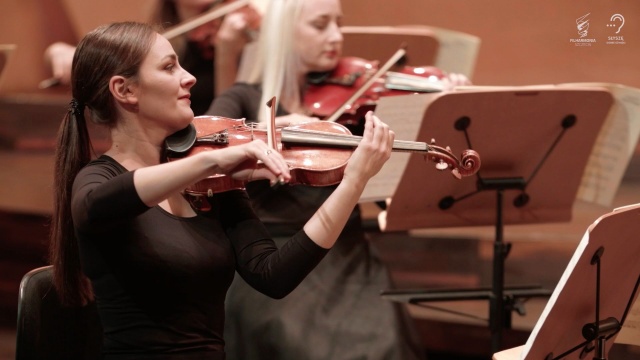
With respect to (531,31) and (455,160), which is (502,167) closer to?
(455,160)

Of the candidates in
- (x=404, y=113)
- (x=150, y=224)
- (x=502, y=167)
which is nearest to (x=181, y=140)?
(x=150, y=224)

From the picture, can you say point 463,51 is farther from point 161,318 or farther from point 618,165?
point 161,318

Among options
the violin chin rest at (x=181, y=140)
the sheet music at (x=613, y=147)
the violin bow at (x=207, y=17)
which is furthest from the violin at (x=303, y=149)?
the violin bow at (x=207, y=17)

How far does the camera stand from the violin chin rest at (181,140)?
155 centimetres

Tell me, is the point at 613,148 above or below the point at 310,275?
above

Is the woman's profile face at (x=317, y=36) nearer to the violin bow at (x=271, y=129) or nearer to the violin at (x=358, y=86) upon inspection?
the violin at (x=358, y=86)

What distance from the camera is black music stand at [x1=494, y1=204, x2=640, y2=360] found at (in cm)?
148

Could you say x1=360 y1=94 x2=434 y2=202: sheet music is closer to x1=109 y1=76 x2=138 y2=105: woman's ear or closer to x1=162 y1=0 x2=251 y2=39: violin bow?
x1=109 y1=76 x2=138 y2=105: woman's ear

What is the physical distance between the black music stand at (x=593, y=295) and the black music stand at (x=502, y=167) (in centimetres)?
52

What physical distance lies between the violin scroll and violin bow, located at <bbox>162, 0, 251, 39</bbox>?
145 cm

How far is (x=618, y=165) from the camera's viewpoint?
2264 mm

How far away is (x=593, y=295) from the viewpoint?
1603 millimetres

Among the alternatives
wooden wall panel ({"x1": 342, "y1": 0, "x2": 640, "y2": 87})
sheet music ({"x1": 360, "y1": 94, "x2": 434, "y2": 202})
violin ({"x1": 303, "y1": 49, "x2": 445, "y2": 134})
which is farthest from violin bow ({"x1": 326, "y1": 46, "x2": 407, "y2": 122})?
wooden wall panel ({"x1": 342, "y1": 0, "x2": 640, "y2": 87})

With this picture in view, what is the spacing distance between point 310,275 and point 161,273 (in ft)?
2.61
